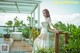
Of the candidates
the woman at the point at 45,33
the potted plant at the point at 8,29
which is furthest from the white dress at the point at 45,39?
the potted plant at the point at 8,29

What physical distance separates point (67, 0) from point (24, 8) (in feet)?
8.63

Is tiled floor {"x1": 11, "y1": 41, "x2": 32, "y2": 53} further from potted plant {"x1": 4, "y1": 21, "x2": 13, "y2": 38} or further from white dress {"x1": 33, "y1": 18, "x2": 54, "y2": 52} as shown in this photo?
white dress {"x1": 33, "y1": 18, "x2": 54, "y2": 52}

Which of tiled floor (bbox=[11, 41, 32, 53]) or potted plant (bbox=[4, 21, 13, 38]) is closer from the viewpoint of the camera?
tiled floor (bbox=[11, 41, 32, 53])

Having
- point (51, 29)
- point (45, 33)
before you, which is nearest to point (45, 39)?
point (45, 33)

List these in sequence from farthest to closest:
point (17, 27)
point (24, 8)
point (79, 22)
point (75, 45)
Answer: point (24, 8) → point (17, 27) → point (79, 22) → point (75, 45)

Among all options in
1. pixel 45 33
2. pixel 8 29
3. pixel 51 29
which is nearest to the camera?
pixel 51 29

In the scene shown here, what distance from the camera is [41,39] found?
4910mm

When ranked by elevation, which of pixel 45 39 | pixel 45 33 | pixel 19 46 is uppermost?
pixel 45 33

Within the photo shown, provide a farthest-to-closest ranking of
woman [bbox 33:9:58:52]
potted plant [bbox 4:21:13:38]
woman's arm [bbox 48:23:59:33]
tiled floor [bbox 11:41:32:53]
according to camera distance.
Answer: potted plant [bbox 4:21:13:38] < tiled floor [bbox 11:41:32:53] < woman [bbox 33:9:58:52] < woman's arm [bbox 48:23:59:33]

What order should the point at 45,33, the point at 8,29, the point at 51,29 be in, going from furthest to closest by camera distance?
the point at 8,29
the point at 45,33
the point at 51,29

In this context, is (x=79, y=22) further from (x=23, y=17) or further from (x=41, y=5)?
(x=23, y=17)

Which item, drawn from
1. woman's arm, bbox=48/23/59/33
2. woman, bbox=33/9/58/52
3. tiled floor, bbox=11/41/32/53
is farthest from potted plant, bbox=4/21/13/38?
woman's arm, bbox=48/23/59/33

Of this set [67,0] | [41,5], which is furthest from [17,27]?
[67,0]

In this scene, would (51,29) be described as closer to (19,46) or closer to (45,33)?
(45,33)
